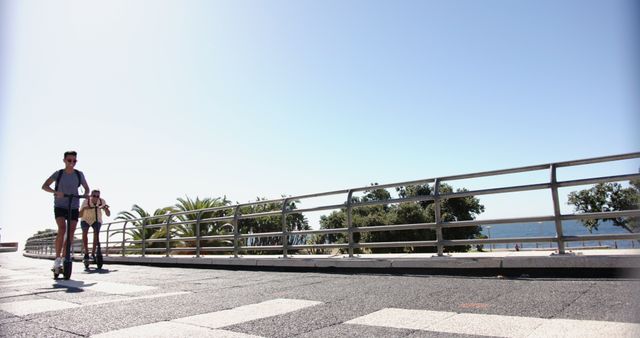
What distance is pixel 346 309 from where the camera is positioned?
3.62 meters

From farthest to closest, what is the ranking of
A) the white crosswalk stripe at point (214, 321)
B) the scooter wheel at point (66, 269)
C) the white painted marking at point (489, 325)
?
the scooter wheel at point (66, 269) < the white crosswalk stripe at point (214, 321) < the white painted marking at point (489, 325)

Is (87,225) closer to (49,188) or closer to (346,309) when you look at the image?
(49,188)

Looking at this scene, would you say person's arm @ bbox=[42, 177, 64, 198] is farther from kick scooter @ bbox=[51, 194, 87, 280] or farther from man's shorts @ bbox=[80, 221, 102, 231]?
man's shorts @ bbox=[80, 221, 102, 231]

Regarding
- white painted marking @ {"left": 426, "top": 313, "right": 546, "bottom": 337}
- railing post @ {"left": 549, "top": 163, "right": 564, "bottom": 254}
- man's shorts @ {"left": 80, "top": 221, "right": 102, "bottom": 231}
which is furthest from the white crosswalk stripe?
man's shorts @ {"left": 80, "top": 221, "right": 102, "bottom": 231}

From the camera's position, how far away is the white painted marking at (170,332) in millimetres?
2881

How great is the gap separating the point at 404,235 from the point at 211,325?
41.2 meters

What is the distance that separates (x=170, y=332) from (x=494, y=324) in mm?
2248

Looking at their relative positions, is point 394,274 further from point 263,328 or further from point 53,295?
point 53,295

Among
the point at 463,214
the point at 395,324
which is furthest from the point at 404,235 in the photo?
the point at 395,324

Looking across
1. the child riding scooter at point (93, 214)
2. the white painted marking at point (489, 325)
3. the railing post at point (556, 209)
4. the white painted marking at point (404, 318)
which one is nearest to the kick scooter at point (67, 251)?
the child riding scooter at point (93, 214)

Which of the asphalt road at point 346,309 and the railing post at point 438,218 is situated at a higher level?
the railing post at point 438,218

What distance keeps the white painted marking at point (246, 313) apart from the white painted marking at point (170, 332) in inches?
5.1

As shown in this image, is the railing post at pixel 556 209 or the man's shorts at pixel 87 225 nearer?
the railing post at pixel 556 209

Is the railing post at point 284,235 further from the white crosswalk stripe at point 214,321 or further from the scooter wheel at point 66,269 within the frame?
the white crosswalk stripe at point 214,321
